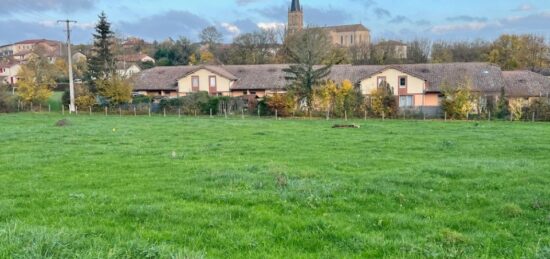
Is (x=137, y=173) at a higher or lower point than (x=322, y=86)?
lower

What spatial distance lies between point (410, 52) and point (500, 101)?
1697 inches

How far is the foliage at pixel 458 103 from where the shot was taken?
1583 inches

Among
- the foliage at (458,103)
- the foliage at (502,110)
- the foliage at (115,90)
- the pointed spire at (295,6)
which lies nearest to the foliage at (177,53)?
the foliage at (115,90)

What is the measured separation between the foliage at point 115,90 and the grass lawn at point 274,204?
116 feet

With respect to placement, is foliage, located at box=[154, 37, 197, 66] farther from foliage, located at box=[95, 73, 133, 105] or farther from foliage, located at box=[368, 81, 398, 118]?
foliage, located at box=[368, 81, 398, 118]

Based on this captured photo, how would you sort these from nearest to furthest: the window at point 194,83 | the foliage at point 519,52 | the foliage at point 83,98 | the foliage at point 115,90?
1. the foliage at point 115,90
2. the foliage at point 83,98
3. the window at point 194,83
4. the foliage at point 519,52

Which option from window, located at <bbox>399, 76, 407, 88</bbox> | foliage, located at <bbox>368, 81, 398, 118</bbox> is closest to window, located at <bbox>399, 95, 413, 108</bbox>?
window, located at <bbox>399, 76, 407, 88</bbox>

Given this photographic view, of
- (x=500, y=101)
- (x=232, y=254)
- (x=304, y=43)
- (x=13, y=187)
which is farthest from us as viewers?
(x=304, y=43)

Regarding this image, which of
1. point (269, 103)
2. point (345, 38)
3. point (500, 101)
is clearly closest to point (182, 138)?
point (269, 103)

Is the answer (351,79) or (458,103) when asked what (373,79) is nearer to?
(351,79)

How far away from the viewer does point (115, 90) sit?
164 feet

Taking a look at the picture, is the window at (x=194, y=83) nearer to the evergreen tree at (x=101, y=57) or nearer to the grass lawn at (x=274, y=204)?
the evergreen tree at (x=101, y=57)

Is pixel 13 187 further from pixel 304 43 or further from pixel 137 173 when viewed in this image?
pixel 304 43

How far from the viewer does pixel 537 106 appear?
38312mm
